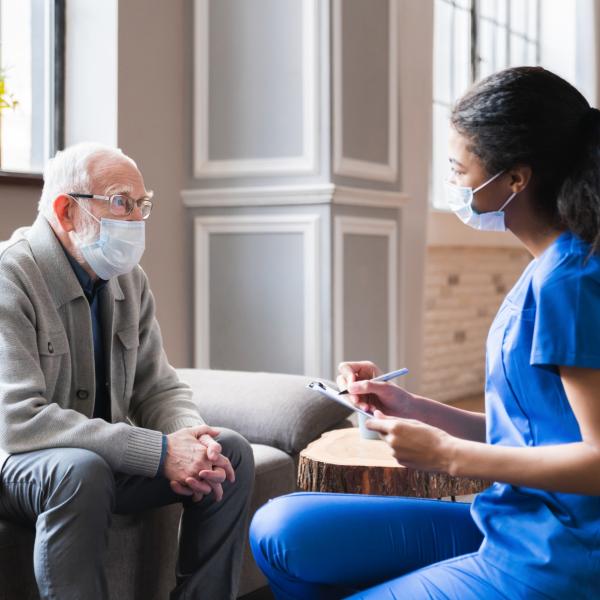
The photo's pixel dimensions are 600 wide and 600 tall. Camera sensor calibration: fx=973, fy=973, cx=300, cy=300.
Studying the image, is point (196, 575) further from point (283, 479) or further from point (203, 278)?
point (203, 278)

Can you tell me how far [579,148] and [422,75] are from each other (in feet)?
10.7

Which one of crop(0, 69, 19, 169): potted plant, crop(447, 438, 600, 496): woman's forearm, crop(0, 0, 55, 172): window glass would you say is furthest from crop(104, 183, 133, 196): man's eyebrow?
crop(0, 0, 55, 172): window glass

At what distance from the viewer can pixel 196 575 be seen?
206 cm

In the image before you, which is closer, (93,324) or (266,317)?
(93,324)

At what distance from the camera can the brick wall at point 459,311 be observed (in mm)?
5641

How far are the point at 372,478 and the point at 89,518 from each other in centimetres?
63

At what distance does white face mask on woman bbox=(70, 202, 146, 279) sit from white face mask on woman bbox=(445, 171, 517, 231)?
791mm

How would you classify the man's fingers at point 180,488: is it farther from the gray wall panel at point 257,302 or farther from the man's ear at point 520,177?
the gray wall panel at point 257,302

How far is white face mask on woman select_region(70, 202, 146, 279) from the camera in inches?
82.5

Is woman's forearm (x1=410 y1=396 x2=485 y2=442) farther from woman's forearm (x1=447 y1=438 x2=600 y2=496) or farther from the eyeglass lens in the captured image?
the eyeglass lens

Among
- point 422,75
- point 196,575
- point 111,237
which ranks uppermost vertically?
point 422,75

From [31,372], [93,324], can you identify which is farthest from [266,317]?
[31,372]

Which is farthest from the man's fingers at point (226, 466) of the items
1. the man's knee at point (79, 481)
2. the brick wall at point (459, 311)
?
the brick wall at point (459, 311)

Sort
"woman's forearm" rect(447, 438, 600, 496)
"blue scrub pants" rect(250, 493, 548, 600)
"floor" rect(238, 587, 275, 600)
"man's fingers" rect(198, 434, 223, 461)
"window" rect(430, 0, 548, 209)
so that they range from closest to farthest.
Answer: "woman's forearm" rect(447, 438, 600, 496) → "blue scrub pants" rect(250, 493, 548, 600) → "man's fingers" rect(198, 434, 223, 461) → "floor" rect(238, 587, 275, 600) → "window" rect(430, 0, 548, 209)
